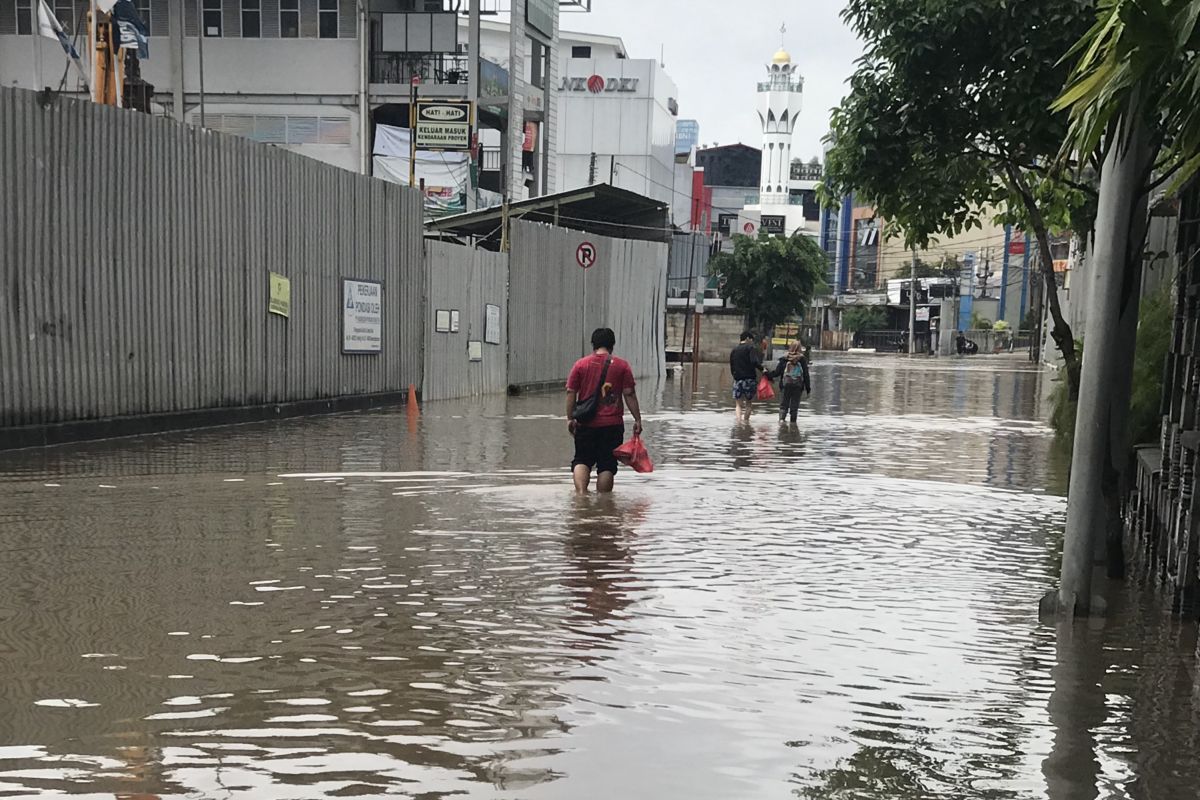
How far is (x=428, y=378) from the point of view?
25906mm

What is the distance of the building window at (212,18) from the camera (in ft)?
150

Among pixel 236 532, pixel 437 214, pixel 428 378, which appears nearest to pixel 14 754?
pixel 236 532

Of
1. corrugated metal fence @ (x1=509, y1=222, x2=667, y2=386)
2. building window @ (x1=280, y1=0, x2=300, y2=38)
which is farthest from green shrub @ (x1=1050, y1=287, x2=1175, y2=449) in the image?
building window @ (x1=280, y1=0, x2=300, y2=38)

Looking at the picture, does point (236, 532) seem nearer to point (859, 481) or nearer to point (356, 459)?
point (356, 459)

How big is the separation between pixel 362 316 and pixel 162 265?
589cm

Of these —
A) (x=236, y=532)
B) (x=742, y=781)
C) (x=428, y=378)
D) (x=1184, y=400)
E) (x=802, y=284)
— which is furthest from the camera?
(x=802, y=284)

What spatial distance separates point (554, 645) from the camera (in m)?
6.76

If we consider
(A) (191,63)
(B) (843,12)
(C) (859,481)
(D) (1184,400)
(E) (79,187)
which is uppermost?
(A) (191,63)

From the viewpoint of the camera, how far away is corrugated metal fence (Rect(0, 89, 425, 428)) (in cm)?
1512

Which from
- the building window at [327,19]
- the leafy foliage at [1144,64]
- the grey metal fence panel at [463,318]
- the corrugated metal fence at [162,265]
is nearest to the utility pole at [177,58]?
the building window at [327,19]

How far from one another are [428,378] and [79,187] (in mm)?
10590

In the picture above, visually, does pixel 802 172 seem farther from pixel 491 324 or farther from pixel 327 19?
pixel 491 324

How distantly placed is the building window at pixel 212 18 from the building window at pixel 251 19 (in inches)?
31.8

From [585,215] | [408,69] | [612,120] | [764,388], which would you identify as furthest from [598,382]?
[612,120]
